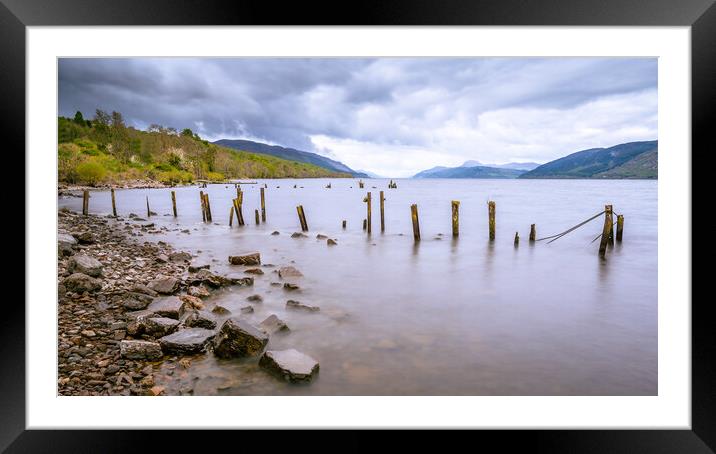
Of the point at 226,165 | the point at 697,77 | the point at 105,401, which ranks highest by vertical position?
the point at 226,165

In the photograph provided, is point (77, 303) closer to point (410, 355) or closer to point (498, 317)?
point (410, 355)

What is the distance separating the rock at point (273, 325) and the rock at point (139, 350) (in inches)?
47.2

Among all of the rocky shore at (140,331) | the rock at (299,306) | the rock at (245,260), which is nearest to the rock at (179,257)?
the rock at (245,260)

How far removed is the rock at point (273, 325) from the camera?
4328 mm

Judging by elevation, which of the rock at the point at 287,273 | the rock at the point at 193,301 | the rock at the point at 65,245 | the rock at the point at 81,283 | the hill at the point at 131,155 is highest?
the hill at the point at 131,155

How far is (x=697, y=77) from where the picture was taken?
6.54 ft

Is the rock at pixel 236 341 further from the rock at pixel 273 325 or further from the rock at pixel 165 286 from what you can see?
the rock at pixel 165 286

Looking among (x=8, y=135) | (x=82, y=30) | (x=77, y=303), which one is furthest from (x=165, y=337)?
(x=82, y=30)

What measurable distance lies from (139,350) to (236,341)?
0.75m

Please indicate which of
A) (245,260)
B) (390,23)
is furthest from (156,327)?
(245,260)

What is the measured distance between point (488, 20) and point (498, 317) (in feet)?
14.0

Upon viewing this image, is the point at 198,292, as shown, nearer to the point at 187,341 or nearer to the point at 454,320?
the point at 187,341

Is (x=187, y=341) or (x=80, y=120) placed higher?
(x=80, y=120)

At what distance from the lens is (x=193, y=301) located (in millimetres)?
4812
